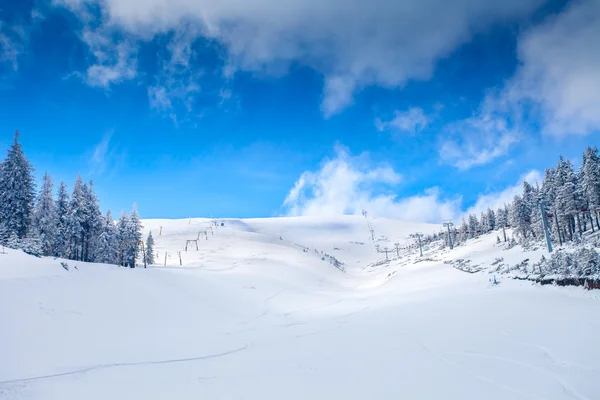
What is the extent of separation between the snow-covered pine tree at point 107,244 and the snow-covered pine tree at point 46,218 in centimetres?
704

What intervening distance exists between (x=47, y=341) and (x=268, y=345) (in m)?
9.95

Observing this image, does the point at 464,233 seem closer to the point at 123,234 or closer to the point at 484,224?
the point at 484,224

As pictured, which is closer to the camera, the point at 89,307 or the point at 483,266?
the point at 89,307

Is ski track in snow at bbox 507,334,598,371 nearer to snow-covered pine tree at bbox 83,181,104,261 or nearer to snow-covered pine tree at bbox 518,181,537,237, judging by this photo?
snow-covered pine tree at bbox 83,181,104,261

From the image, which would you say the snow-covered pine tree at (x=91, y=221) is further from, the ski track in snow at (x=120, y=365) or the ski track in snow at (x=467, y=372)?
the ski track in snow at (x=467, y=372)

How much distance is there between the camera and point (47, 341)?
1319 centimetres

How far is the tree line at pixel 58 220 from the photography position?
4478cm

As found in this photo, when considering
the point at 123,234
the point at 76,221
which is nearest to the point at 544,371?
the point at 76,221

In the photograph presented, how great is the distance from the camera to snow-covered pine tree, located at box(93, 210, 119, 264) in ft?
186

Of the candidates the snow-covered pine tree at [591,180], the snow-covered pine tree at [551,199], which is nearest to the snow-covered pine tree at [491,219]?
the snow-covered pine tree at [551,199]

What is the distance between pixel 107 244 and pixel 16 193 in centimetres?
1619

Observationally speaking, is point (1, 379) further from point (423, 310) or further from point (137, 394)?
point (423, 310)

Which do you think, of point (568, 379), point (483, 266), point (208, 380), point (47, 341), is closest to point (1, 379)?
point (47, 341)

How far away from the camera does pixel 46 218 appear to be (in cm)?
5034
